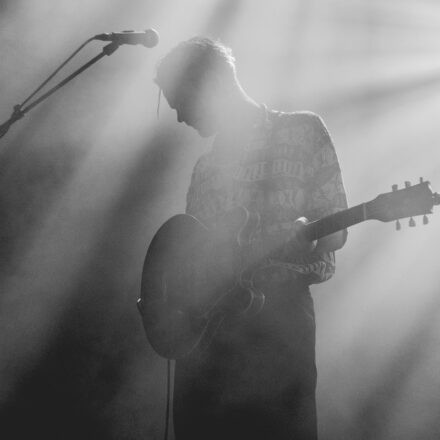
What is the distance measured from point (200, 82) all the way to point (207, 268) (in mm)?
585

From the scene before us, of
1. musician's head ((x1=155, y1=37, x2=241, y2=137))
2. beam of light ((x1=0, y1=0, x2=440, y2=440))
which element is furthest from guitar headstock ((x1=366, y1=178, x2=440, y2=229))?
beam of light ((x1=0, y1=0, x2=440, y2=440))

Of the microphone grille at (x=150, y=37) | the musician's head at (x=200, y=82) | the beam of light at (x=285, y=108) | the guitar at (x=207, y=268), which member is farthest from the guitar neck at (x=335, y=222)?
the beam of light at (x=285, y=108)

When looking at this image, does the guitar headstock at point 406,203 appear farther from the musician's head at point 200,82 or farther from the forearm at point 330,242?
the musician's head at point 200,82

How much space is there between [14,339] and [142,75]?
5.31 feet

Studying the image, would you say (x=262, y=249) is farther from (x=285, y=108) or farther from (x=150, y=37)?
(x=285, y=108)

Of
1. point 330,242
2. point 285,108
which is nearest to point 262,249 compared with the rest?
point 330,242

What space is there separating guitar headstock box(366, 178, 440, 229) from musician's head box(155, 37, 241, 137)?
22.7 inches

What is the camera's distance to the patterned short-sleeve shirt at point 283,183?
137 cm

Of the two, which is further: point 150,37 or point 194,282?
point 150,37

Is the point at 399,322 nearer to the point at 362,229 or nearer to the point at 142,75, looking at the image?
the point at 362,229

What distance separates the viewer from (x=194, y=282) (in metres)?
1.48

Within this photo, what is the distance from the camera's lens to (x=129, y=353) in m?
2.93

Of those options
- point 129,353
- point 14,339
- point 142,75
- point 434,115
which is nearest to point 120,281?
point 129,353

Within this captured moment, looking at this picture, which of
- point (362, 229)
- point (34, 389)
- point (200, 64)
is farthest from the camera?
point (362, 229)
